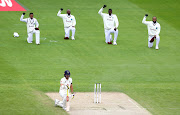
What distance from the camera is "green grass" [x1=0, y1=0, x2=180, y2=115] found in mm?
19547

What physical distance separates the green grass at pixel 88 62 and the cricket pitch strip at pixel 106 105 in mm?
514

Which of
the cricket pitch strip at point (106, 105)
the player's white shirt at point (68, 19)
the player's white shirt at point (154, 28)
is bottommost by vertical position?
the cricket pitch strip at point (106, 105)

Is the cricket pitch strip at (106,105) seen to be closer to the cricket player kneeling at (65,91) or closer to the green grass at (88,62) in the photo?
the cricket player kneeling at (65,91)

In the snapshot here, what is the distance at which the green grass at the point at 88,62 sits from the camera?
1955 cm

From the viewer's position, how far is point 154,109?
18.3 metres

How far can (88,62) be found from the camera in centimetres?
2598

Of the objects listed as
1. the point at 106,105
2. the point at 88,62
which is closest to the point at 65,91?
the point at 106,105

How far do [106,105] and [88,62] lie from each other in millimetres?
7783

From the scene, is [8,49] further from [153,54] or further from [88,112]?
[88,112]

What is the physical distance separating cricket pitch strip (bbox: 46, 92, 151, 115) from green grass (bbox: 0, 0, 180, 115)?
514 millimetres

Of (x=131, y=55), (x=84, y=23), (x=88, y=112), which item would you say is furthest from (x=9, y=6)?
(x=88, y=112)

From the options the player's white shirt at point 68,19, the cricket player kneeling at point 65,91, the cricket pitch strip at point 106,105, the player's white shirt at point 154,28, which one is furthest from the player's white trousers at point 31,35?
the cricket player kneeling at point 65,91

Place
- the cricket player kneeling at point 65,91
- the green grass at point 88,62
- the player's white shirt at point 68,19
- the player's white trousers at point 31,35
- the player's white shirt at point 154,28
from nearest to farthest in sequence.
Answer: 1. the cricket player kneeling at point 65,91
2. the green grass at point 88,62
3. the player's white trousers at point 31,35
4. the player's white shirt at point 154,28
5. the player's white shirt at point 68,19

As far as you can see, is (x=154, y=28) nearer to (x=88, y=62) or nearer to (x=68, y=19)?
(x=88, y=62)
